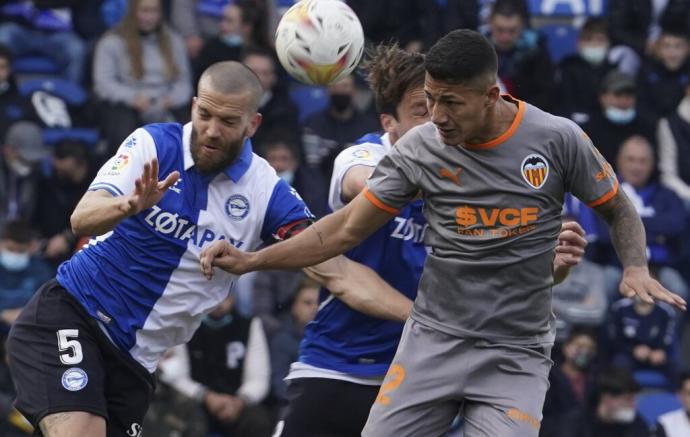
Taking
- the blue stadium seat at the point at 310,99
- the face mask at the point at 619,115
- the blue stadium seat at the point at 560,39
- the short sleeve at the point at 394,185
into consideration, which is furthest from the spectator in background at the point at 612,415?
the short sleeve at the point at 394,185

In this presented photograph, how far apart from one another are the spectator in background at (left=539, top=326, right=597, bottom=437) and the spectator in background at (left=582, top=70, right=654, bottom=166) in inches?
77.7

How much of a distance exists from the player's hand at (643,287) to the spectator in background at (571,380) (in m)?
6.00

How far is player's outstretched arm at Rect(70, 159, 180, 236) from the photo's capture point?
621 centimetres

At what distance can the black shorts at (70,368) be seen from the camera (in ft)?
22.2

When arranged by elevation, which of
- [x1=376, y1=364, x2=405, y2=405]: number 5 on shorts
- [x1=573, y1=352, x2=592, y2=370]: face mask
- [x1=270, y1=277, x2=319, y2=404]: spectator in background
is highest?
[x1=376, y1=364, x2=405, y2=405]: number 5 on shorts

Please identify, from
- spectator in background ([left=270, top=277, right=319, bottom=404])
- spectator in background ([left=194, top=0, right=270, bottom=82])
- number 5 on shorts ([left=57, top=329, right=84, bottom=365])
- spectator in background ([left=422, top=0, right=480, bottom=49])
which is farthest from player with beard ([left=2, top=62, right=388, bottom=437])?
spectator in background ([left=422, top=0, right=480, bottom=49])

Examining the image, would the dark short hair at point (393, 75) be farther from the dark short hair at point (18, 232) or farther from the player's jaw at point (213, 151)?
the dark short hair at point (18, 232)

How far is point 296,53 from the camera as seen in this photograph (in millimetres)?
7543

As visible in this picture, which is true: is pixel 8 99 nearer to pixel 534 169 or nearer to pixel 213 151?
pixel 213 151

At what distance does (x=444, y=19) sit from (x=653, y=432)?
14.8 ft

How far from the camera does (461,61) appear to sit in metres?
6.03

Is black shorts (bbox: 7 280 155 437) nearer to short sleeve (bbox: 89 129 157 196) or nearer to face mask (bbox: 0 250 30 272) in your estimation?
short sleeve (bbox: 89 129 157 196)

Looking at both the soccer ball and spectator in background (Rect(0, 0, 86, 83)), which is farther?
spectator in background (Rect(0, 0, 86, 83))

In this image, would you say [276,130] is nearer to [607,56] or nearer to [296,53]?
[607,56]
